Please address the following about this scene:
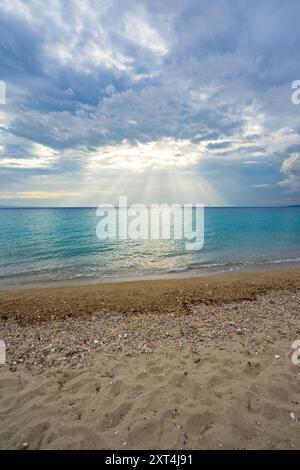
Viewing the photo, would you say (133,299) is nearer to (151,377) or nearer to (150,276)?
(151,377)

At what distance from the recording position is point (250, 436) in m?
4.04

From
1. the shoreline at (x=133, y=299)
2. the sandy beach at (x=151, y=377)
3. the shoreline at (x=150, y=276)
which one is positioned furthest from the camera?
the shoreline at (x=150, y=276)

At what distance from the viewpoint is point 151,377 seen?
557 cm

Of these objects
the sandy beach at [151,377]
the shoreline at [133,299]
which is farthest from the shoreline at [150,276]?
the sandy beach at [151,377]

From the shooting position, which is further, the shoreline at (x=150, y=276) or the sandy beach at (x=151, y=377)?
the shoreline at (x=150, y=276)

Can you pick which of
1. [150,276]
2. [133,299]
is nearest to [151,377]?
[133,299]

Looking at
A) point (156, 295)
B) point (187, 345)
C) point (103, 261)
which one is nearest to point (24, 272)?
point (103, 261)

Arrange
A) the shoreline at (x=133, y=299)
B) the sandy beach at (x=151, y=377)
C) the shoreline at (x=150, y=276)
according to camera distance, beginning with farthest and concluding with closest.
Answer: the shoreline at (x=150, y=276)
the shoreline at (x=133, y=299)
the sandy beach at (x=151, y=377)

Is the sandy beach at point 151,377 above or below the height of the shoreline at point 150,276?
above

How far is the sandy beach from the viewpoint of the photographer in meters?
4.16

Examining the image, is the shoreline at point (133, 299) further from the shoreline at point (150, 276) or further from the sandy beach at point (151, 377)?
the shoreline at point (150, 276)

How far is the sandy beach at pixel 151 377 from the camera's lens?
4160 mm

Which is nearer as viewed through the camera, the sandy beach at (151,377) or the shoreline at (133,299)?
the sandy beach at (151,377)

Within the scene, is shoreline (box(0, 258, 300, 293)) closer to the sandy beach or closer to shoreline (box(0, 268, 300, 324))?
shoreline (box(0, 268, 300, 324))
